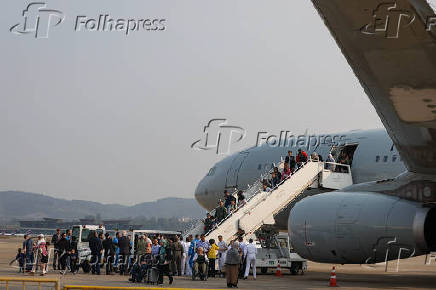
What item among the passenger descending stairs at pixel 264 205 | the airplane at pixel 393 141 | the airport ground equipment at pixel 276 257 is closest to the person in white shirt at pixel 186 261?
the passenger descending stairs at pixel 264 205

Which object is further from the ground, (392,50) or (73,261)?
(392,50)

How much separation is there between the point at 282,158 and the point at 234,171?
295 centimetres

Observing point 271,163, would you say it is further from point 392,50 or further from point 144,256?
point 392,50

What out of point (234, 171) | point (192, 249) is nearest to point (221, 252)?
point (192, 249)

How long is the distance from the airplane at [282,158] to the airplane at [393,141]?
582 mm

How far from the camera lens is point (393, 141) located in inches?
589

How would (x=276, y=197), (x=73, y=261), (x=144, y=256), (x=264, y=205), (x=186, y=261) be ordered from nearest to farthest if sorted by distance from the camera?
(x=144, y=256) < (x=73, y=261) < (x=186, y=261) < (x=264, y=205) < (x=276, y=197)

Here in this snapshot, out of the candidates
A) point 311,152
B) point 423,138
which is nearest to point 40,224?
point 311,152

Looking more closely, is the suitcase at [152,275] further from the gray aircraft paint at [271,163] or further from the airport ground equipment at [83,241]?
the gray aircraft paint at [271,163]

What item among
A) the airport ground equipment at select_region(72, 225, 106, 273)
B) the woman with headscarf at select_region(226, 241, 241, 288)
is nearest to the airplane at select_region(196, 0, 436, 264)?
the woman with headscarf at select_region(226, 241, 241, 288)

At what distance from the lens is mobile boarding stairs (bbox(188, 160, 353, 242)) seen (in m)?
21.2

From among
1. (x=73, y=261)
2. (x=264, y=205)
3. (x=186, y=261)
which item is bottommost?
(x=73, y=261)

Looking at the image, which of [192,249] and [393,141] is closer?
[393,141]

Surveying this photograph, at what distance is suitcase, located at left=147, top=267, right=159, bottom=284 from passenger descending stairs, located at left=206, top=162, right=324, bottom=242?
371 cm
